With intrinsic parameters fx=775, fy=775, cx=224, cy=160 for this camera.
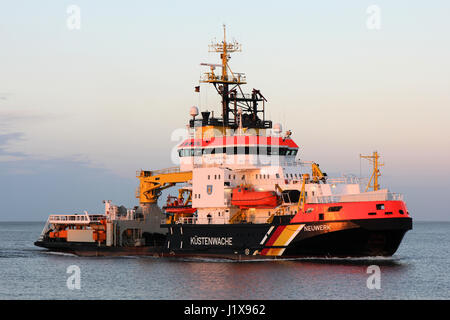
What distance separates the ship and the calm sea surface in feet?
4.04

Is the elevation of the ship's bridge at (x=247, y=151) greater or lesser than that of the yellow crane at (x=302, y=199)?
greater

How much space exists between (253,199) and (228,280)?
24.5ft

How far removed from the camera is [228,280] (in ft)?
118

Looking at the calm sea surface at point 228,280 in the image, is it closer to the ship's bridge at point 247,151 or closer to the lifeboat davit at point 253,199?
the lifeboat davit at point 253,199

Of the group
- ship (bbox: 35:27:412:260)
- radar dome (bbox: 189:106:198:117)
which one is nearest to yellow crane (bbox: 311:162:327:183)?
ship (bbox: 35:27:412:260)

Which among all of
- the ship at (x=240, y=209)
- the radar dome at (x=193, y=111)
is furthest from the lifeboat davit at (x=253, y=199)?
the radar dome at (x=193, y=111)

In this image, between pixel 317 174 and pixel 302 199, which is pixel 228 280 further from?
pixel 317 174

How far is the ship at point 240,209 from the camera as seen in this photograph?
3975 centimetres

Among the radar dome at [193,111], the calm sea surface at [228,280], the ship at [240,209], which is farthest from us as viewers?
the radar dome at [193,111]

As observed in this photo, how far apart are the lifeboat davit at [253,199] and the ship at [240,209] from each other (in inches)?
2.1

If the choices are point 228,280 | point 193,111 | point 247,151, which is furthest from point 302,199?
point 193,111

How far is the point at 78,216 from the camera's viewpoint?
54.2 meters

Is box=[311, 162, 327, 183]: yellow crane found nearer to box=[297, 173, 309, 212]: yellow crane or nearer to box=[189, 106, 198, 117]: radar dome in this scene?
box=[297, 173, 309, 212]: yellow crane
